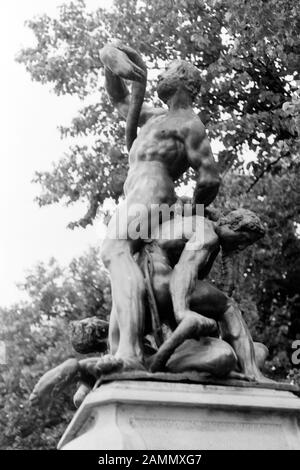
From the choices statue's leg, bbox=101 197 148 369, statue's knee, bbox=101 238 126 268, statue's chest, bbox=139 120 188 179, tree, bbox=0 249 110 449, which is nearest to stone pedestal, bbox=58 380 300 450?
statue's leg, bbox=101 197 148 369

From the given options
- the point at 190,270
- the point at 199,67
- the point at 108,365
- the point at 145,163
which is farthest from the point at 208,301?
the point at 199,67

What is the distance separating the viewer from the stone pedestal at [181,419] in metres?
4.71

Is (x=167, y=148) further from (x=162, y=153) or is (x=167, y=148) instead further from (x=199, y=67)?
(x=199, y=67)

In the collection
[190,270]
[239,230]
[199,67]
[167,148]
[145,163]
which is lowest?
[190,270]

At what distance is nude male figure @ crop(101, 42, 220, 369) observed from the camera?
548 cm

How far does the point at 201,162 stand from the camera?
6.14 m

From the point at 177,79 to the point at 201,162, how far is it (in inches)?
32.3

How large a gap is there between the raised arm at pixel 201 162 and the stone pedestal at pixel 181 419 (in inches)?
66.9

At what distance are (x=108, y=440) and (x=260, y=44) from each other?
26.7 feet

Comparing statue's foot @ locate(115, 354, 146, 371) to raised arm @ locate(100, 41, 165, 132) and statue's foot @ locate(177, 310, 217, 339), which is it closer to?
statue's foot @ locate(177, 310, 217, 339)

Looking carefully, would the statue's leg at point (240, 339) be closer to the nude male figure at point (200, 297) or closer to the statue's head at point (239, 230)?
the nude male figure at point (200, 297)

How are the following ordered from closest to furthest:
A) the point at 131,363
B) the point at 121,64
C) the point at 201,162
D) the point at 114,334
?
the point at 131,363
the point at 114,334
the point at 201,162
the point at 121,64

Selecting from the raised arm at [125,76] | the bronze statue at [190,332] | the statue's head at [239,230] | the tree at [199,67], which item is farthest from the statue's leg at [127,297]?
the tree at [199,67]
